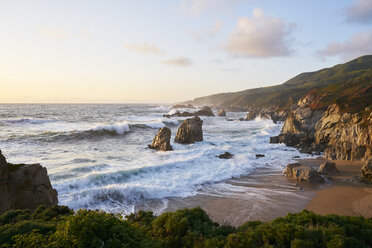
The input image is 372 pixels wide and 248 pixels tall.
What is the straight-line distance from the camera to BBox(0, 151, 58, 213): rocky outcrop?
10.7 metres

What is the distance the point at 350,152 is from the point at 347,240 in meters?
24.6

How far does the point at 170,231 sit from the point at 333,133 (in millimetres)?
31674

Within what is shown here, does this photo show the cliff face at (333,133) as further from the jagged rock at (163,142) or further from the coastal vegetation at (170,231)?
the coastal vegetation at (170,231)

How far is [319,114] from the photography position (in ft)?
132

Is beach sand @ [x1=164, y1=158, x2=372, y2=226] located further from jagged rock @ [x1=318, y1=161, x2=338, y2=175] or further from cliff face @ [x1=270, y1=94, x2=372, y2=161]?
cliff face @ [x1=270, y1=94, x2=372, y2=161]

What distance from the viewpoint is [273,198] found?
15.7m

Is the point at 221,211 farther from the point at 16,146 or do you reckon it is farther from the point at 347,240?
the point at 16,146

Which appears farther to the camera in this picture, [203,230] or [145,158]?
[145,158]

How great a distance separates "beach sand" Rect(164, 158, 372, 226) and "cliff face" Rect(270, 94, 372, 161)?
6884 millimetres

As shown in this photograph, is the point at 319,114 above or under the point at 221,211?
above

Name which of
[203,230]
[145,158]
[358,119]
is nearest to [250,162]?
[145,158]

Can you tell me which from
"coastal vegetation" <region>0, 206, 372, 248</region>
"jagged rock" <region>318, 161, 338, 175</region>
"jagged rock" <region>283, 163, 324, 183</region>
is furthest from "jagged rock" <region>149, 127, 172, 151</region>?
"coastal vegetation" <region>0, 206, 372, 248</region>

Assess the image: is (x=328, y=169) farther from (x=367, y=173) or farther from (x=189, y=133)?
(x=189, y=133)

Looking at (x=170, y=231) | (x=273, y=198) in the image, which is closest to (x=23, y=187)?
(x=170, y=231)
